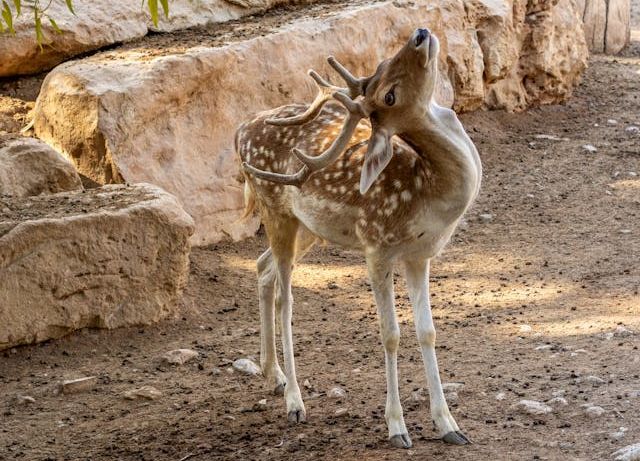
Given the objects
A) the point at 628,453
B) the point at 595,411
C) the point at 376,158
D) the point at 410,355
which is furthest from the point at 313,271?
the point at 628,453

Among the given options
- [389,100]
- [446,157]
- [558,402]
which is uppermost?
[389,100]

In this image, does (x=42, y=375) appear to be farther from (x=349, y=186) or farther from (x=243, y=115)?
(x=243, y=115)

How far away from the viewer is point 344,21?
32.0ft

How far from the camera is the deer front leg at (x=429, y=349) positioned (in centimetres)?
540

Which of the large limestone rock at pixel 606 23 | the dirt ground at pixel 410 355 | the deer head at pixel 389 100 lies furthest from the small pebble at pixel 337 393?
the large limestone rock at pixel 606 23

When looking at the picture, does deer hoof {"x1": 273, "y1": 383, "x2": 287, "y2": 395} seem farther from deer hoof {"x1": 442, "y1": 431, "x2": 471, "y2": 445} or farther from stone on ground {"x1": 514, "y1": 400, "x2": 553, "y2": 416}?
stone on ground {"x1": 514, "y1": 400, "x2": 553, "y2": 416}

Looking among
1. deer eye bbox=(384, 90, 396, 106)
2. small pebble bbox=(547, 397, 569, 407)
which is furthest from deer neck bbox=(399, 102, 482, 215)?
small pebble bbox=(547, 397, 569, 407)

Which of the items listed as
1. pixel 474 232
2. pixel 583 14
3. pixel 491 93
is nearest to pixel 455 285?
pixel 474 232

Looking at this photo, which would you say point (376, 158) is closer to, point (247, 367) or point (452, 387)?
point (452, 387)

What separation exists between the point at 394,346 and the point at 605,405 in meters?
1.14

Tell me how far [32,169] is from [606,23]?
27.8ft

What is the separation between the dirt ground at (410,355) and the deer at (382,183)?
0.32 meters

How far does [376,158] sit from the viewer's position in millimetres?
5027

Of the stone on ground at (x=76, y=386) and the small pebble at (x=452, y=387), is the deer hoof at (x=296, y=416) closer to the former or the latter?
the small pebble at (x=452, y=387)
